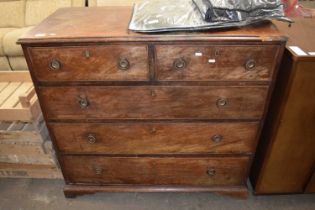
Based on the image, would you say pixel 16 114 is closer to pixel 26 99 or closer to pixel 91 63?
pixel 26 99

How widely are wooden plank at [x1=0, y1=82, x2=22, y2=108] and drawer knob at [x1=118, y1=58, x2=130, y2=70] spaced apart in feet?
3.33

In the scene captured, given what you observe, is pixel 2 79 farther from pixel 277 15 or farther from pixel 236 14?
pixel 277 15

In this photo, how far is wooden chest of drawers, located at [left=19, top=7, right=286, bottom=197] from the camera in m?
0.98

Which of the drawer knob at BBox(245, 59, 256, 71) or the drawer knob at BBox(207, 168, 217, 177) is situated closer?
the drawer knob at BBox(245, 59, 256, 71)

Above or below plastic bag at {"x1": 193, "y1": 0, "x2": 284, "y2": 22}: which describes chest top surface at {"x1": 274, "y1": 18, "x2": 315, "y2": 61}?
below

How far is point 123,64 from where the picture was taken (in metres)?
1.02

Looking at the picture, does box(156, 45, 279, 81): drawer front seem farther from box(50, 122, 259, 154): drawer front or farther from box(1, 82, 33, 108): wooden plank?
box(1, 82, 33, 108): wooden plank

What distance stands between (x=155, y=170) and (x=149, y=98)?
0.48m

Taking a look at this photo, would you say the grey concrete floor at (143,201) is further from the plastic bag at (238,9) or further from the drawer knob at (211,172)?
the plastic bag at (238,9)

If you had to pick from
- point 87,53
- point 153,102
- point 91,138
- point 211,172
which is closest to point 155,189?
point 211,172

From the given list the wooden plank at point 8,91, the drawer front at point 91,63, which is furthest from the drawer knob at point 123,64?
the wooden plank at point 8,91

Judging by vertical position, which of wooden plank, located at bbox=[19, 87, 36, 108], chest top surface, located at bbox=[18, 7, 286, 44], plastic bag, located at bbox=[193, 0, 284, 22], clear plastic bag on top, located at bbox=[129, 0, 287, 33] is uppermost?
plastic bag, located at bbox=[193, 0, 284, 22]

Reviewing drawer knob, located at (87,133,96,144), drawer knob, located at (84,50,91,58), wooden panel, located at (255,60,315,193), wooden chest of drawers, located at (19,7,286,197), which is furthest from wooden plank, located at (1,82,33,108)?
wooden panel, located at (255,60,315,193)

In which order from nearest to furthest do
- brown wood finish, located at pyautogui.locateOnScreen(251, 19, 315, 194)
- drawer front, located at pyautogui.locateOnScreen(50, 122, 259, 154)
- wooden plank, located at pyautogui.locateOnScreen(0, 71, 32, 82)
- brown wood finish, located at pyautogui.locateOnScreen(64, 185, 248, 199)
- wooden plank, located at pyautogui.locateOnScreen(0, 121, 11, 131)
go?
1. brown wood finish, located at pyautogui.locateOnScreen(251, 19, 315, 194)
2. drawer front, located at pyautogui.locateOnScreen(50, 122, 259, 154)
3. brown wood finish, located at pyautogui.locateOnScreen(64, 185, 248, 199)
4. wooden plank, located at pyautogui.locateOnScreen(0, 121, 11, 131)
5. wooden plank, located at pyautogui.locateOnScreen(0, 71, 32, 82)
